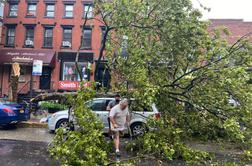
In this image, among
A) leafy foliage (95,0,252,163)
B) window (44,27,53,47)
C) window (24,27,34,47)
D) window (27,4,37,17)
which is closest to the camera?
leafy foliage (95,0,252,163)

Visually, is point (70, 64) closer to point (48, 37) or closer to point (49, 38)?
point (49, 38)

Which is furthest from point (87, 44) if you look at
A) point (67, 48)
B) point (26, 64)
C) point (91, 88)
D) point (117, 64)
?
point (91, 88)

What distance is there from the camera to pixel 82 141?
6.56 meters

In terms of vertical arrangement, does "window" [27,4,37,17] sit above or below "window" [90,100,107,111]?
above

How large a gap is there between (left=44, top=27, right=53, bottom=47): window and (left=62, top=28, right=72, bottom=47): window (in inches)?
46.2

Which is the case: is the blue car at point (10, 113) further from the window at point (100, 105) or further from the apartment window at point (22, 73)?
the apartment window at point (22, 73)

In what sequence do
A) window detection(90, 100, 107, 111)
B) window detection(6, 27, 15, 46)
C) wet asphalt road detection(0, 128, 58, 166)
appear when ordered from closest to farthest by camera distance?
wet asphalt road detection(0, 128, 58, 166) → window detection(90, 100, 107, 111) → window detection(6, 27, 15, 46)

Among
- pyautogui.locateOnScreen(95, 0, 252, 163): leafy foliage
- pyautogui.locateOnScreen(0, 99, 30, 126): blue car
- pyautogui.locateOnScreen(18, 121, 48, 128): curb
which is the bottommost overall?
pyautogui.locateOnScreen(18, 121, 48, 128): curb

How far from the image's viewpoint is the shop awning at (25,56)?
2661cm

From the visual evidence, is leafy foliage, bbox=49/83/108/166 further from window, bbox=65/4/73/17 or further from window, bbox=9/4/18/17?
window, bbox=9/4/18/17

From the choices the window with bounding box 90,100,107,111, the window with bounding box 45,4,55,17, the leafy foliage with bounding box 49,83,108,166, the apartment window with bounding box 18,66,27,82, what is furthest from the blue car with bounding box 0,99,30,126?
the window with bounding box 45,4,55,17

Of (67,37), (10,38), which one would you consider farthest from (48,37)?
(10,38)

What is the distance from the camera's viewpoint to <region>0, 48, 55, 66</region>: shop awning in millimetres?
26609

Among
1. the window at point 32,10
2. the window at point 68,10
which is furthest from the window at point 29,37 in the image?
the window at point 68,10
